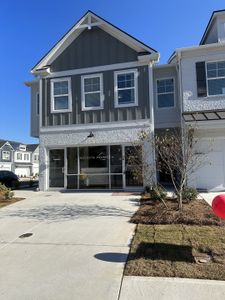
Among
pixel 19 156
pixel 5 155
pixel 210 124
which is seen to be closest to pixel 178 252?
pixel 210 124

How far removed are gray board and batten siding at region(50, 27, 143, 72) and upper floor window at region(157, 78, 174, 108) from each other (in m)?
2.59

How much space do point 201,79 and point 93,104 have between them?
590 centimetres

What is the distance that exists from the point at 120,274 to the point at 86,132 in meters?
11.4

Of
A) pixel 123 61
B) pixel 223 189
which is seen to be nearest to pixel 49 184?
pixel 123 61

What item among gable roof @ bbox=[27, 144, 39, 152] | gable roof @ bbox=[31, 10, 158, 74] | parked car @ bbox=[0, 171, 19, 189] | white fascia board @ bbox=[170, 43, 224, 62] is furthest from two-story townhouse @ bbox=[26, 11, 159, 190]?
gable roof @ bbox=[27, 144, 39, 152]

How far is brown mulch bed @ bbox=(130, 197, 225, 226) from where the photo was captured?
756 centimetres

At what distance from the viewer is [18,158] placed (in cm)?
5497

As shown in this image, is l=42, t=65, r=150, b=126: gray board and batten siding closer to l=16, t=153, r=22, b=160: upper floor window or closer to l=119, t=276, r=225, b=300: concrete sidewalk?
l=119, t=276, r=225, b=300: concrete sidewalk

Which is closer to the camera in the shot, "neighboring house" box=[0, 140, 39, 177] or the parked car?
the parked car

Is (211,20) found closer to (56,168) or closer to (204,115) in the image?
(204,115)

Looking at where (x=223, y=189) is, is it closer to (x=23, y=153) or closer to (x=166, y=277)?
(x=166, y=277)

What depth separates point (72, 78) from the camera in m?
15.9

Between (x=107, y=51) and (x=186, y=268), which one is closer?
(x=186, y=268)

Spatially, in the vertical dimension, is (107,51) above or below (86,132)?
above
